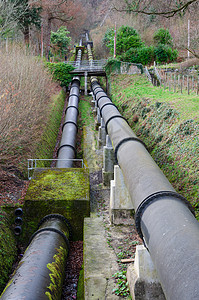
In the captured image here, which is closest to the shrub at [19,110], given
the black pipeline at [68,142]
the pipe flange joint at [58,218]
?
the black pipeline at [68,142]

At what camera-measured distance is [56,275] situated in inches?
209

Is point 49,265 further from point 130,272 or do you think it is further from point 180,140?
point 180,140

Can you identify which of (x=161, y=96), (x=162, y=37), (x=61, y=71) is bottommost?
(x=161, y=96)

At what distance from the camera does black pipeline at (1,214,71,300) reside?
438 centimetres

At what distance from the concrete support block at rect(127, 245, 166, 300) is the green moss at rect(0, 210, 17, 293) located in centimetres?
326

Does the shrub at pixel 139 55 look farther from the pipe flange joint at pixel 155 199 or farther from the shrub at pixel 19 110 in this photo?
the pipe flange joint at pixel 155 199

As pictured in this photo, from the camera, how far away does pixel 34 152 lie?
11320 millimetres

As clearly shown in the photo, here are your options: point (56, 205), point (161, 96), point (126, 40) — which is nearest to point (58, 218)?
point (56, 205)

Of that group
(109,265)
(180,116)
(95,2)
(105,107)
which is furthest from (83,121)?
(95,2)

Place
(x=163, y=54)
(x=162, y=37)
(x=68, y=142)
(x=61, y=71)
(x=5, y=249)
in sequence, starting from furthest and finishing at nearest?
(x=162, y=37)
(x=163, y=54)
(x=61, y=71)
(x=68, y=142)
(x=5, y=249)

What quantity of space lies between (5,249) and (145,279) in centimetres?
385

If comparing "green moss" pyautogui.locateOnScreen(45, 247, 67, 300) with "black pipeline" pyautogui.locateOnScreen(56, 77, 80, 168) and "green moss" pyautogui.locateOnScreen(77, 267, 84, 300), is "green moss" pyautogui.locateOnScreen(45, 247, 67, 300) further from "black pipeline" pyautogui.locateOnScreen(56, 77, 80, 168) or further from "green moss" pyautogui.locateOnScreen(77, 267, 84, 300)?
"black pipeline" pyautogui.locateOnScreen(56, 77, 80, 168)

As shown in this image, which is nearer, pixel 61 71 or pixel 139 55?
pixel 61 71

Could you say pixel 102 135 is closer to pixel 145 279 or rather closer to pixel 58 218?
pixel 58 218
